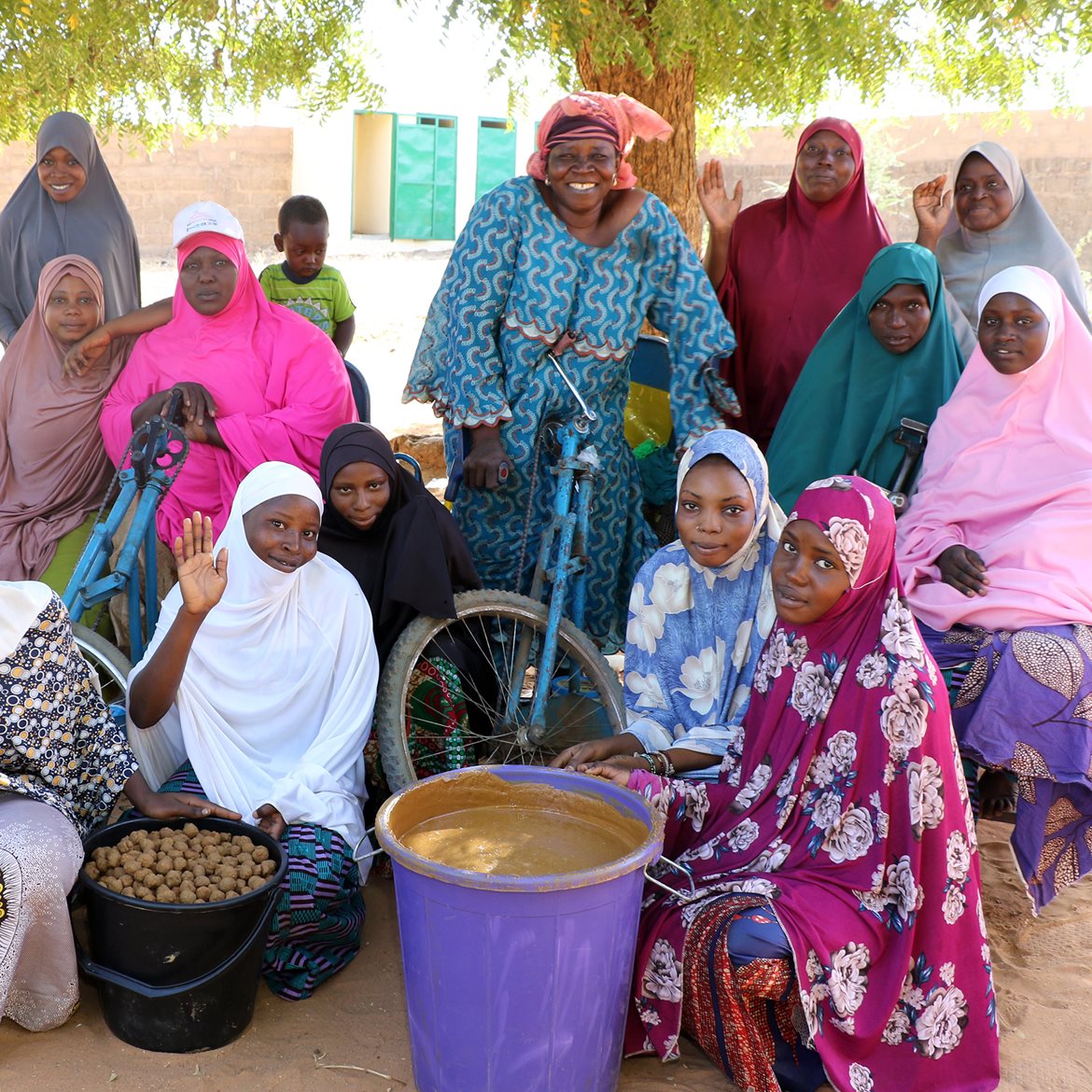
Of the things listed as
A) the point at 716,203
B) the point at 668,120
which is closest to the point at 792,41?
the point at 668,120

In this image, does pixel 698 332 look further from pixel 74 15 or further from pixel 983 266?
pixel 74 15

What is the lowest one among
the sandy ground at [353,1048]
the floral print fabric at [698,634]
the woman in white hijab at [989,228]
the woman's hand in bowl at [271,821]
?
the sandy ground at [353,1048]

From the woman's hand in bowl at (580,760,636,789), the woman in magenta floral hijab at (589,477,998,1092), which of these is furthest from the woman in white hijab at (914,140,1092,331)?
the woman's hand in bowl at (580,760,636,789)

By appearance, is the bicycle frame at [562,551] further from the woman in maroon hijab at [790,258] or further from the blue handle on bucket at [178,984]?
the blue handle on bucket at [178,984]

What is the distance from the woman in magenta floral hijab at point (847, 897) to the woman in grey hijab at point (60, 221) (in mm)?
3489

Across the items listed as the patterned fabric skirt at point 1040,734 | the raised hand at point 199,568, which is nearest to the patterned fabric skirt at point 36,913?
the raised hand at point 199,568

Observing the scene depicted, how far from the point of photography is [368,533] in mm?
3840

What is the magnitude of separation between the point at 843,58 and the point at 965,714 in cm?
357

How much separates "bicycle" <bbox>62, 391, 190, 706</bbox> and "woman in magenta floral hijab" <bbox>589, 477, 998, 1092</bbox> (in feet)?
6.31

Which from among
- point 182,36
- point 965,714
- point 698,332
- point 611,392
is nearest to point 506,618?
point 611,392

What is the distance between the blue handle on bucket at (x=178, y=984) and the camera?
9.02ft

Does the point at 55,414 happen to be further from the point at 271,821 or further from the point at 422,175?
the point at 422,175

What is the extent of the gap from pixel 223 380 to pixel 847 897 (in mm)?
2751

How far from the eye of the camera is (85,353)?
4.36m
